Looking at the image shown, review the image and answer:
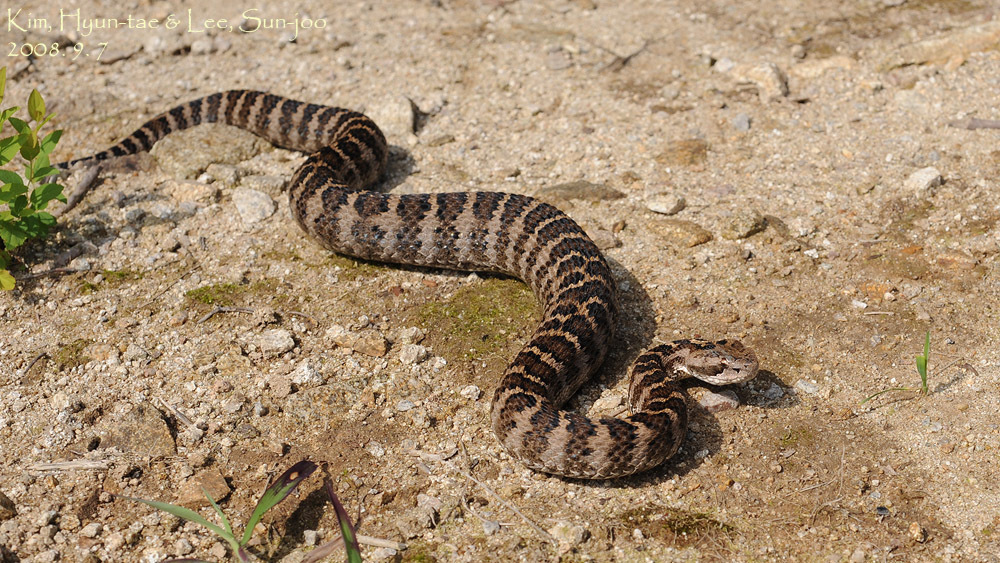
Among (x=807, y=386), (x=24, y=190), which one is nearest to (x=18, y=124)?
(x=24, y=190)

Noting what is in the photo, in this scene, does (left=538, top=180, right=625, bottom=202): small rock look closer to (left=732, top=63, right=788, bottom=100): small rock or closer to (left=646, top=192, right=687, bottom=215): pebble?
(left=646, top=192, right=687, bottom=215): pebble

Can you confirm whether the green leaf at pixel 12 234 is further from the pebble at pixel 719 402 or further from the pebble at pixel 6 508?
the pebble at pixel 719 402

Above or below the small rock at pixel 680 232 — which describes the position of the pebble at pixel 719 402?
below

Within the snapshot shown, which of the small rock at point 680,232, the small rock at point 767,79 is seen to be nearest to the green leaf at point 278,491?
the small rock at point 680,232

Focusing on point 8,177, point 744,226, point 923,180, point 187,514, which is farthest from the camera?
point 923,180

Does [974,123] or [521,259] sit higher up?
[974,123]

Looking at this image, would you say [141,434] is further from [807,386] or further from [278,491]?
[807,386]
